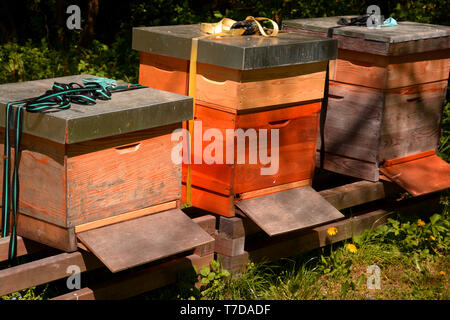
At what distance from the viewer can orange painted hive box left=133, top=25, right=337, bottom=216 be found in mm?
3135

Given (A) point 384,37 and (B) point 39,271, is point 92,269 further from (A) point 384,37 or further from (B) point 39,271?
(A) point 384,37

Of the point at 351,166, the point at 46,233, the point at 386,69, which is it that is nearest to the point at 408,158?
the point at 351,166

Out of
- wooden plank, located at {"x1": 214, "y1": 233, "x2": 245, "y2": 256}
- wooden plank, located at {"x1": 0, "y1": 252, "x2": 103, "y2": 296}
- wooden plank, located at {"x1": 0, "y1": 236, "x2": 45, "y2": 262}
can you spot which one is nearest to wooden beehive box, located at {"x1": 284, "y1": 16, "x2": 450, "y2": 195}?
wooden plank, located at {"x1": 214, "y1": 233, "x2": 245, "y2": 256}

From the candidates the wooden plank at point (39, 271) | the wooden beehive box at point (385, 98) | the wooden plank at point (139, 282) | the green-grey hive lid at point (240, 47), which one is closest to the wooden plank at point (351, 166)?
the wooden beehive box at point (385, 98)

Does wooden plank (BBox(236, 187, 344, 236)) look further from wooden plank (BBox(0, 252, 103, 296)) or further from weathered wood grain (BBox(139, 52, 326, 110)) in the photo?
wooden plank (BBox(0, 252, 103, 296))

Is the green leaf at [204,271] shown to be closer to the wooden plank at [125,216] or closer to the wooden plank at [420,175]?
the wooden plank at [125,216]

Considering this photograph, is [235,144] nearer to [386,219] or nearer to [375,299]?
[375,299]

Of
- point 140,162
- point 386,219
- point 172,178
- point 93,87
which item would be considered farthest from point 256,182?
point 386,219

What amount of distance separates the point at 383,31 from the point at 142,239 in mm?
2013

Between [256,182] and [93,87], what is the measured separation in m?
0.95

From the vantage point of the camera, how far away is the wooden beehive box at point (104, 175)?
103 inches

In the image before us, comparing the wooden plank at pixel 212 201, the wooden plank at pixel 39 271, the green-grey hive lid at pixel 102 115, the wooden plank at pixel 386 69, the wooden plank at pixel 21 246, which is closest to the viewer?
the green-grey hive lid at pixel 102 115

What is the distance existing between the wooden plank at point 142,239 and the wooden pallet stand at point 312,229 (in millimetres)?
464

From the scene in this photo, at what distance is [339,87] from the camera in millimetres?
3938
